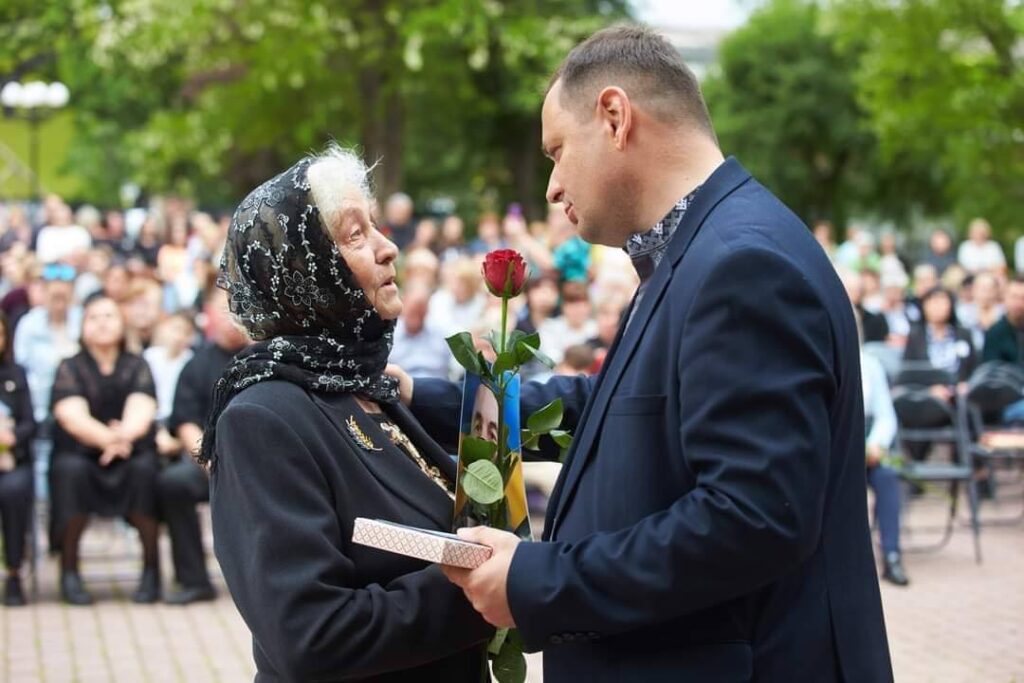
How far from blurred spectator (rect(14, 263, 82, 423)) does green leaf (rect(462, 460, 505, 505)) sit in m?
8.25

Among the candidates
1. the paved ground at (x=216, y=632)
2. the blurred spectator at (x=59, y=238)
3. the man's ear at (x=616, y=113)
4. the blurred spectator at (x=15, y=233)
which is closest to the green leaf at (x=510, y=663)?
the man's ear at (x=616, y=113)

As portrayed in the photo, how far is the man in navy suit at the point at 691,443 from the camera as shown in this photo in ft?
7.50

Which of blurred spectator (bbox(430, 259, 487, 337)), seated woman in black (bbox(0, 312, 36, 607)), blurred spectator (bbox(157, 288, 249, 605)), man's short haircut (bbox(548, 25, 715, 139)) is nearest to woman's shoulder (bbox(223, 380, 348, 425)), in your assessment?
man's short haircut (bbox(548, 25, 715, 139))

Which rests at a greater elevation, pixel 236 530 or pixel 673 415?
pixel 673 415

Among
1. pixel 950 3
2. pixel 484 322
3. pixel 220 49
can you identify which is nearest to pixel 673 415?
pixel 484 322

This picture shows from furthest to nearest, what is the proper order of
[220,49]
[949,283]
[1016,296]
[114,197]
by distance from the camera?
[114,197] → [220,49] → [949,283] → [1016,296]

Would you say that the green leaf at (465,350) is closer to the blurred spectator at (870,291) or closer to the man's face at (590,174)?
Result: the man's face at (590,174)

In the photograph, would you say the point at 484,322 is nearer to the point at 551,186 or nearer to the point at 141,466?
the point at 141,466

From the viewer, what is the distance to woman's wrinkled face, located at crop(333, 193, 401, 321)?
2.93 m

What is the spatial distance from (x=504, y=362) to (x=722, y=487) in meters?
0.75

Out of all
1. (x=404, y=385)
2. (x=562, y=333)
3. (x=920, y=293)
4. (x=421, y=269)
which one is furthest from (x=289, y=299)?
(x=920, y=293)

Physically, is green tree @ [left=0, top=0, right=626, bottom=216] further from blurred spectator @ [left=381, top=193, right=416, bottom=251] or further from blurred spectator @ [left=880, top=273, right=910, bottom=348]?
blurred spectator @ [left=880, top=273, right=910, bottom=348]

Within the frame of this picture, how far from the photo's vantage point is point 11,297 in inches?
520

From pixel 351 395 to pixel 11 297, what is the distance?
11.1 m
